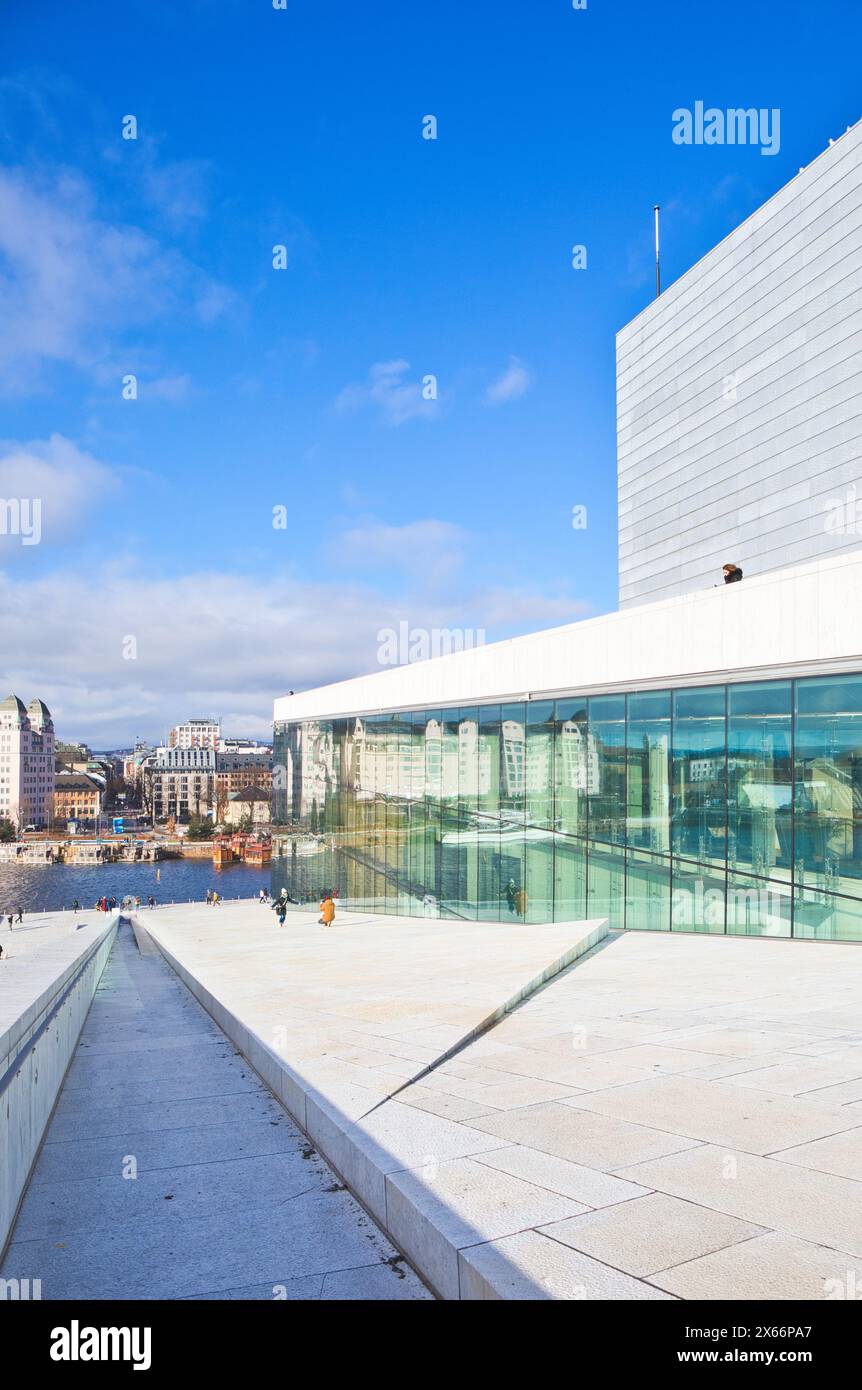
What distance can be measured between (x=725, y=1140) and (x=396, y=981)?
7.12 metres

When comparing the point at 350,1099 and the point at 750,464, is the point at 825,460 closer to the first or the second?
the point at 750,464

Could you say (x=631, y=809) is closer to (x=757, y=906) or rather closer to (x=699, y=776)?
(x=699, y=776)

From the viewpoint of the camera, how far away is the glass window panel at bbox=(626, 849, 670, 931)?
19891 millimetres

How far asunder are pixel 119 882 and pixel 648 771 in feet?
376

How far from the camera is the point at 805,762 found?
56.1 feet

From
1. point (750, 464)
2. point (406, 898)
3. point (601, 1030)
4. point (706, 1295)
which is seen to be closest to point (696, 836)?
point (601, 1030)

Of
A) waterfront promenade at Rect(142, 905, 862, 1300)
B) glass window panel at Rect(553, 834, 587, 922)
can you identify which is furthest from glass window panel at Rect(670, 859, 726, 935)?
waterfront promenade at Rect(142, 905, 862, 1300)

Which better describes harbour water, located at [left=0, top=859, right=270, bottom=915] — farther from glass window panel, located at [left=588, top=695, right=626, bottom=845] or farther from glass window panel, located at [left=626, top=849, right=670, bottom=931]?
glass window panel, located at [left=626, top=849, right=670, bottom=931]

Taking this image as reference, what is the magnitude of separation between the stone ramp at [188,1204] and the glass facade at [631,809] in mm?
12458

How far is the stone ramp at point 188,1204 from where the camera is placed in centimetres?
464

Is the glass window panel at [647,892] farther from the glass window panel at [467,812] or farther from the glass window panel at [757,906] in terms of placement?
the glass window panel at [467,812]

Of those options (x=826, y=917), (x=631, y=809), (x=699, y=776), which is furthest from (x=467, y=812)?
(x=826, y=917)

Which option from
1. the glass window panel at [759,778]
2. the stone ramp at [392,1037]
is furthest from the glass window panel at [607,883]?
the glass window panel at [759,778]

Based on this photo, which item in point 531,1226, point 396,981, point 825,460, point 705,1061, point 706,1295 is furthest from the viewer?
point 825,460
